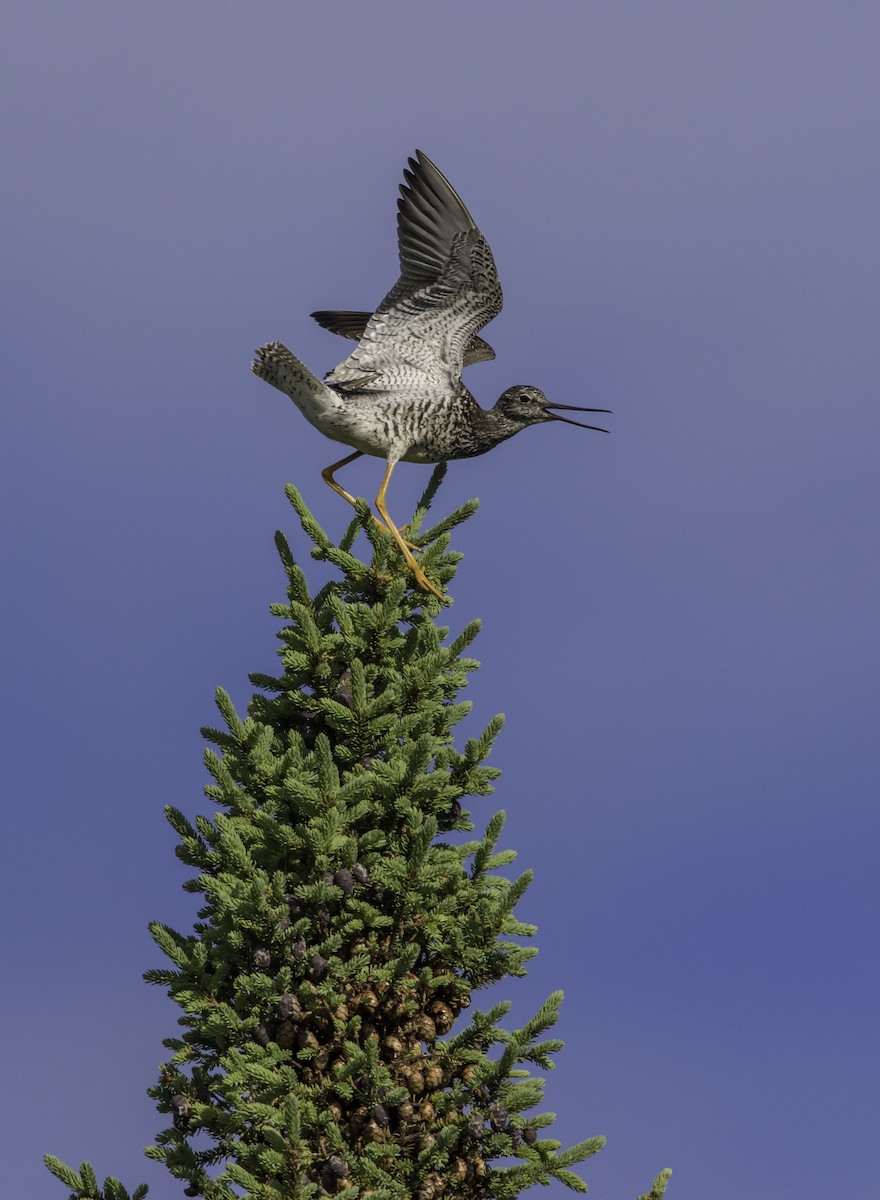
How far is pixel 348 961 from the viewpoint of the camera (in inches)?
269

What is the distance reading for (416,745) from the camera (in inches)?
277

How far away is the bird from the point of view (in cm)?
991

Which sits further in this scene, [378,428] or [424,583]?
[378,428]

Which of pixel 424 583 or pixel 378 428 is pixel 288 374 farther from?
pixel 424 583

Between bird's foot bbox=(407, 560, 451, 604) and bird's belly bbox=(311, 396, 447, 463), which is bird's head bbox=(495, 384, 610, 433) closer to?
bird's belly bbox=(311, 396, 447, 463)

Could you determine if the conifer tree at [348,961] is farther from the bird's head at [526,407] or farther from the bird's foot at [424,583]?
the bird's head at [526,407]

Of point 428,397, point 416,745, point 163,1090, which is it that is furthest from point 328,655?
point 428,397

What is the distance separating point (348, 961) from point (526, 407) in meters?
5.35

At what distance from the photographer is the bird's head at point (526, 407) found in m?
10.8

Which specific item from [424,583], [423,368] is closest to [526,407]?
[423,368]

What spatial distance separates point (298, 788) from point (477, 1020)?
1.42 m

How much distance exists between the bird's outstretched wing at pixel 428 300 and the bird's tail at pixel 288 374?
0.41 metres

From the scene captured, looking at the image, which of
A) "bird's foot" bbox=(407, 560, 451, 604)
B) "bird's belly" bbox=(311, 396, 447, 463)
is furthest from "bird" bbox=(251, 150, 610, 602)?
"bird's foot" bbox=(407, 560, 451, 604)

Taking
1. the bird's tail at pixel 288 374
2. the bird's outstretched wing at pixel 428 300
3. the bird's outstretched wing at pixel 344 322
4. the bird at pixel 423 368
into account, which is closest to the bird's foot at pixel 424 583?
the bird at pixel 423 368
